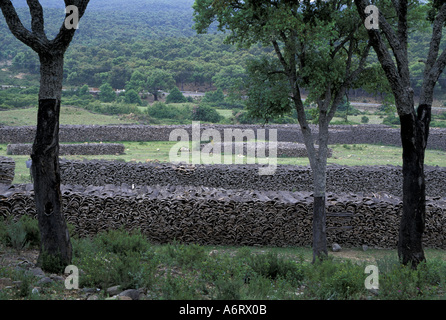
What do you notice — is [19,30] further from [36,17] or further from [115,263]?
[115,263]

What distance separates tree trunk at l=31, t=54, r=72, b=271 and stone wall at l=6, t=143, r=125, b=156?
2005 centimetres

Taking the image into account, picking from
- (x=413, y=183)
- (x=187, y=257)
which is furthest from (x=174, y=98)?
(x=413, y=183)

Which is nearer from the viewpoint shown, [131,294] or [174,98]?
[131,294]

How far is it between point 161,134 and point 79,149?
32.0 ft

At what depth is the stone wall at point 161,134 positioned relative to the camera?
2989 centimetres

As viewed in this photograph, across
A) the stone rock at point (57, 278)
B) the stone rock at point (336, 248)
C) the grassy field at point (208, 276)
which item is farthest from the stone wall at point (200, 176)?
the stone rock at point (57, 278)

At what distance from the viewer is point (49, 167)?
595 cm

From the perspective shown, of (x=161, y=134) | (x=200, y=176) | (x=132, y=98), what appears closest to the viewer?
(x=200, y=176)

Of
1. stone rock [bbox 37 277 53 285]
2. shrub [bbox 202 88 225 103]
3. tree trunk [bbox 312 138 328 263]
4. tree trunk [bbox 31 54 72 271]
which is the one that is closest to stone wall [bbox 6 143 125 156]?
tree trunk [bbox 312 138 328 263]

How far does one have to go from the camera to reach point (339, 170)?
643 inches

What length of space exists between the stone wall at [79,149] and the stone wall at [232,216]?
50.3 feet

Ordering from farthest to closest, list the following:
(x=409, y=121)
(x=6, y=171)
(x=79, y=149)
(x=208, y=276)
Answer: (x=79, y=149)
(x=6, y=171)
(x=409, y=121)
(x=208, y=276)

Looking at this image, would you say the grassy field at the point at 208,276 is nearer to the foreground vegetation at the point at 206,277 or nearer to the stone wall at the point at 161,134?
the foreground vegetation at the point at 206,277
